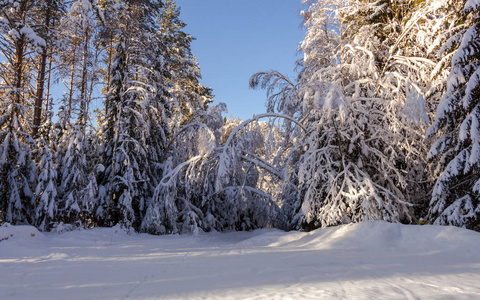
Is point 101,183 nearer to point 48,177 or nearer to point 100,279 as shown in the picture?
point 48,177

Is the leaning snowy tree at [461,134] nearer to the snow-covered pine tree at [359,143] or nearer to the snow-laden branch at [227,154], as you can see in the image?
the snow-covered pine tree at [359,143]

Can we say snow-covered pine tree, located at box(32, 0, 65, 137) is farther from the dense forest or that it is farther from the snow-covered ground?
the snow-covered ground

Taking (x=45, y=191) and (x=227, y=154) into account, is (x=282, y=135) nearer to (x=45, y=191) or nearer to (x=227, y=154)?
(x=227, y=154)

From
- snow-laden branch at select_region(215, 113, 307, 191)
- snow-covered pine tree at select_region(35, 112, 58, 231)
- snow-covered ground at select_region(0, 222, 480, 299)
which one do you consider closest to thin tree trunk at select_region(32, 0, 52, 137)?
snow-covered pine tree at select_region(35, 112, 58, 231)

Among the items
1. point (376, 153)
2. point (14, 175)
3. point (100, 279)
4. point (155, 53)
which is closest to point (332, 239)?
point (376, 153)

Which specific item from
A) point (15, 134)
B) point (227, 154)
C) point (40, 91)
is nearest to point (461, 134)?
point (227, 154)

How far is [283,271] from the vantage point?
4.31 meters

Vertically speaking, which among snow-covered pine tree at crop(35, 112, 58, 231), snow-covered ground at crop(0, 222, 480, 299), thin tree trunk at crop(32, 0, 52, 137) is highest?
thin tree trunk at crop(32, 0, 52, 137)

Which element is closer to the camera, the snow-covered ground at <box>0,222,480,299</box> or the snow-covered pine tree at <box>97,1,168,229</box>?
the snow-covered ground at <box>0,222,480,299</box>

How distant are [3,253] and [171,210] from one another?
625 cm

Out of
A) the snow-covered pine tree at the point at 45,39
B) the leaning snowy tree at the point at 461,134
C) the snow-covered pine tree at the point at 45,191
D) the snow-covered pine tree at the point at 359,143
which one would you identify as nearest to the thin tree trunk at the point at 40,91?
the snow-covered pine tree at the point at 45,39

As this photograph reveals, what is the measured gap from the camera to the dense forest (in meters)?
8.34

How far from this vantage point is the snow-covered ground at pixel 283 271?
336cm

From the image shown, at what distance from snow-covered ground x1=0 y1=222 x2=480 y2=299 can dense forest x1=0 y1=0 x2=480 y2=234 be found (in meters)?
2.40
